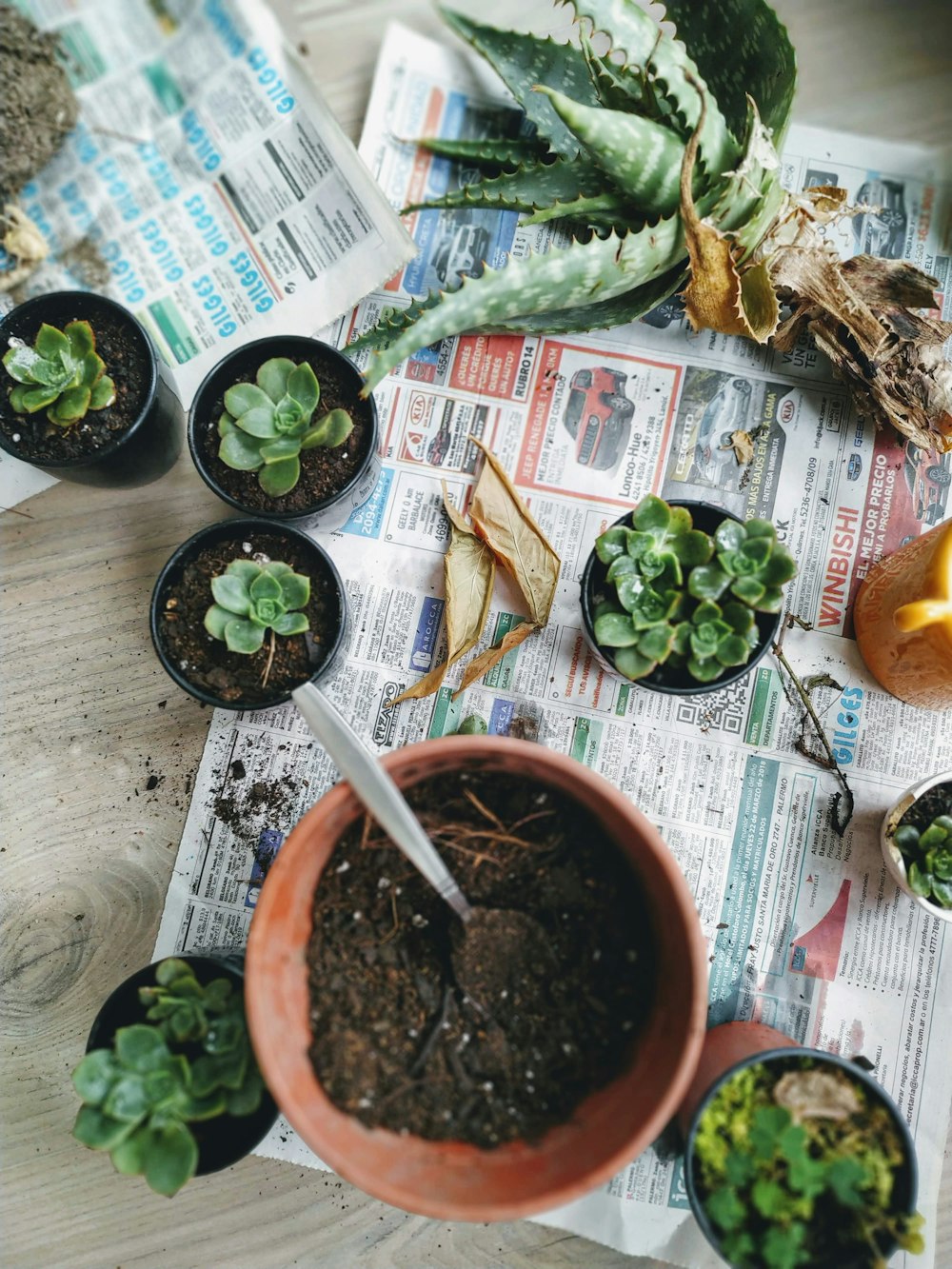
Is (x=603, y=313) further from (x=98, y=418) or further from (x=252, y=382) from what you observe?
(x=98, y=418)

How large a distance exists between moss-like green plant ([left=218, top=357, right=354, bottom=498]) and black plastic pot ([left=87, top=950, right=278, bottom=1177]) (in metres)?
0.48

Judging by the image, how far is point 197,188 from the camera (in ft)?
3.53

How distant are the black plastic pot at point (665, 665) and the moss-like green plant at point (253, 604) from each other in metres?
0.28

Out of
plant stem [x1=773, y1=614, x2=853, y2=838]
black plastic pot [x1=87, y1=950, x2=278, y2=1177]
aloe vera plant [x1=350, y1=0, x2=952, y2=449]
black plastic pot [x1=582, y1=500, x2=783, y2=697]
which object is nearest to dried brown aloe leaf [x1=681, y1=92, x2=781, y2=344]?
aloe vera plant [x1=350, y1=0, x2=952, y2=449]

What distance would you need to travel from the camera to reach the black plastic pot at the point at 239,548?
88 cm

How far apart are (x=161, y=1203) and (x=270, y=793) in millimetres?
444

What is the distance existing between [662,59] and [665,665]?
1.87 feet

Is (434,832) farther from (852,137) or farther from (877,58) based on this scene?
(877,58)

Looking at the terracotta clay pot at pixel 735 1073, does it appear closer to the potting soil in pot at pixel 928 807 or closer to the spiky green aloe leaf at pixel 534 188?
the potting soil in pot at pixel 928 807

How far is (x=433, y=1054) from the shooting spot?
0.76 metres

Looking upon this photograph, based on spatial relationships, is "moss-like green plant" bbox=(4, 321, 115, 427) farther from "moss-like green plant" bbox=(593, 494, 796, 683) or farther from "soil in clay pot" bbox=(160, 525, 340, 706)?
"moss-like green plant" bbox=(593, 494, 796, 683)

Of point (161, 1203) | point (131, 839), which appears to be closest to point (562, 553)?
point (131, 839)

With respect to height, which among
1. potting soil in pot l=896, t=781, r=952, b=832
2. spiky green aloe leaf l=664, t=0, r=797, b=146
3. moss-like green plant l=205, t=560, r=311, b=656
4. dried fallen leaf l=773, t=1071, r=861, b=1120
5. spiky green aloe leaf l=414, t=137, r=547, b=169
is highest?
spiky green aloe leaf l=664, t=0, r=797, b=146

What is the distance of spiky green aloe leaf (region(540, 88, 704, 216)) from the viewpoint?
0.77 m
